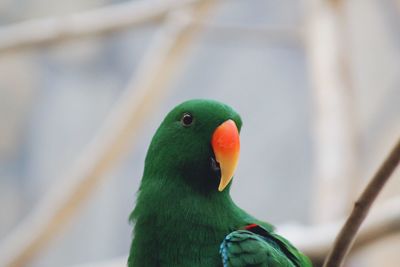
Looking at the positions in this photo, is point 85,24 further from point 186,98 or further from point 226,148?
point 186,98

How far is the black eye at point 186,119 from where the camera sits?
148cm

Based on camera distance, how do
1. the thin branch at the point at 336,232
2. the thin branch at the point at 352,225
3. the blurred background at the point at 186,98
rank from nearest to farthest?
the thin branch at the point at 352,225 → the thin branch at the point at 336,232 → the blurred background at the point at 186,98

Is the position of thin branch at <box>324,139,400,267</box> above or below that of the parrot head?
below

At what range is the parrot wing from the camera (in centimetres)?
132

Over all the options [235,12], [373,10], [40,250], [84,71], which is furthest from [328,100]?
[84,71]

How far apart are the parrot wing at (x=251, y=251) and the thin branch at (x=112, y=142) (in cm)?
158

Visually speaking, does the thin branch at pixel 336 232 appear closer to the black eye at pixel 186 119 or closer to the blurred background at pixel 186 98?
the blurred background at pixel 186 98

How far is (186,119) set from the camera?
4.89 feet

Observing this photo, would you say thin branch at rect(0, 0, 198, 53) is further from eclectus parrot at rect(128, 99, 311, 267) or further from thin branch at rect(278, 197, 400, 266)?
eclectus parrot at rect(128, 99, 311, 267)

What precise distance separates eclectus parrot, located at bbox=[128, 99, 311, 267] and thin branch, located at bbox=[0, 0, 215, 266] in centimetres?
143

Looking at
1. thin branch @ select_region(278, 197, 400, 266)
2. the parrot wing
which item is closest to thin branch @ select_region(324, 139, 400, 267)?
the parrot wing

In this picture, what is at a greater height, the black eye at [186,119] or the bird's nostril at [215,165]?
the black eye at [186,119]

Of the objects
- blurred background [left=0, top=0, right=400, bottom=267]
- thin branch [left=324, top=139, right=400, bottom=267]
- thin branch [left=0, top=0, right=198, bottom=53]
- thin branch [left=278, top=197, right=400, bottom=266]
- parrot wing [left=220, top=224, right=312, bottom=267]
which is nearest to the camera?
thin branch [left=324, top=139, right=400, bottom=267]

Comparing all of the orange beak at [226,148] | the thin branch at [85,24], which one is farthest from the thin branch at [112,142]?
the orange beak at [226,148]
